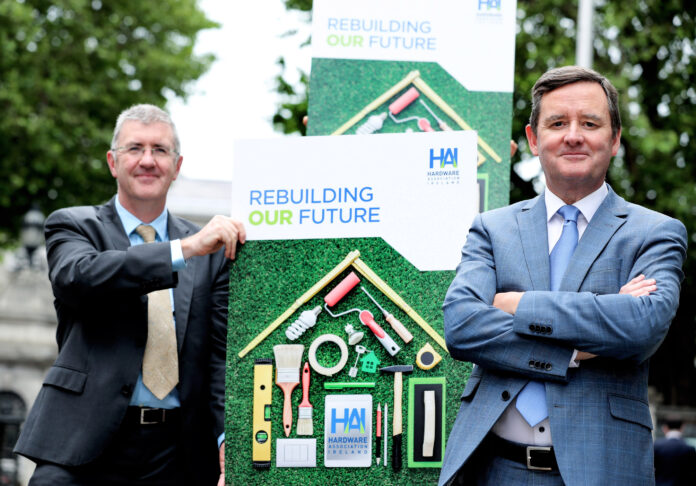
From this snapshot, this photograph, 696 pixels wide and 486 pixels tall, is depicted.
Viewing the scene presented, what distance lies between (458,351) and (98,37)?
17.7 meters

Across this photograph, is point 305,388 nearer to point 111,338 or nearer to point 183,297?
point 183,297

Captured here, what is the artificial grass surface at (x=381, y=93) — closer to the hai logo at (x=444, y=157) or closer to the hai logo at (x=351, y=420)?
the hai logo at (x=444, y=157)

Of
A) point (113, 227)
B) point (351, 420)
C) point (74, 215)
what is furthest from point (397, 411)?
point (74, 215)

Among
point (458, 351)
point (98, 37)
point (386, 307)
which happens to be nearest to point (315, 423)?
point (386, 307)

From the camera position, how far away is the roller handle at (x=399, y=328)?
3646 mm

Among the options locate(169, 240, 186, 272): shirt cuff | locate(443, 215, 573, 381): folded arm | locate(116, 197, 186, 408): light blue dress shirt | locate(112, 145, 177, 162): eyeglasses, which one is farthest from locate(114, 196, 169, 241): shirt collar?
locate(443, 215, 573, 381): folded arm

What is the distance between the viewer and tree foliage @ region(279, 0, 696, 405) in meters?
11.7

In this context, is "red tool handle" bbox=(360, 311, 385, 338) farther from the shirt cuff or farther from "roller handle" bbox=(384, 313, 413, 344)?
the shirt cuff

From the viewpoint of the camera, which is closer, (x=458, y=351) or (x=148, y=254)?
(x=458, y=351)

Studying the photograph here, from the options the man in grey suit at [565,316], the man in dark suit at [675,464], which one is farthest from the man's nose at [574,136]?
the man in dark suit at [675,464]

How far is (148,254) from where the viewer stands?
144 inches

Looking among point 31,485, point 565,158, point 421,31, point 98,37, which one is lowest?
point 31,485

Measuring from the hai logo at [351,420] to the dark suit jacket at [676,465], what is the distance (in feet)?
25.0

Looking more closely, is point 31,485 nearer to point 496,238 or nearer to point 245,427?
point 245,427
